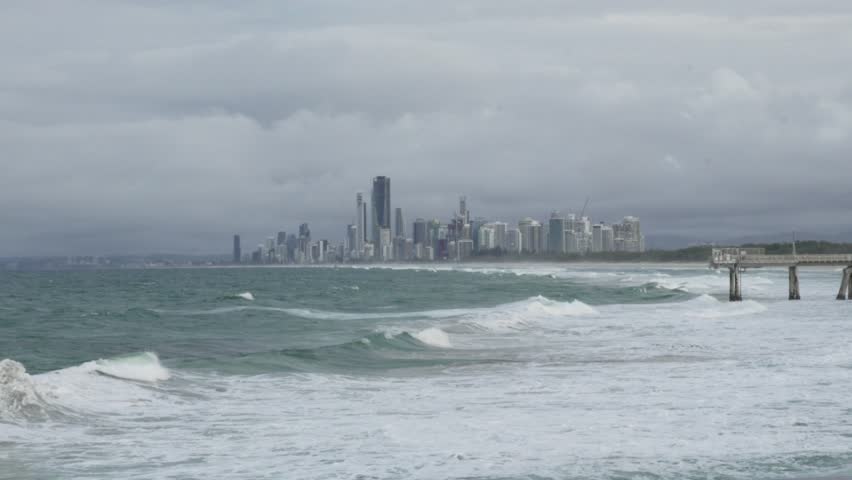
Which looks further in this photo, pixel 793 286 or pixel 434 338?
pixel 793 286

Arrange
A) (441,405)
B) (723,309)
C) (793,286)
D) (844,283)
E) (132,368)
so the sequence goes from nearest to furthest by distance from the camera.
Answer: (441,405) < (132,368) < (723,309) < (844,283) < (793,286)

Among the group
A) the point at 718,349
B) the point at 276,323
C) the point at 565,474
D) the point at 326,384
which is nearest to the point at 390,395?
the point at 326,384

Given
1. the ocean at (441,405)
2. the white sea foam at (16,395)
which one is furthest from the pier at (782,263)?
the white sea foam at (16,395)

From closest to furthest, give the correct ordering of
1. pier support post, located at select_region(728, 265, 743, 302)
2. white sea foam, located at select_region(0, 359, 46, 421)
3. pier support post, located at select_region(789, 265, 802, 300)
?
1. white sea foam, located at select_region(0, 359, 46, 421)
2. pier support post, located at select_region(728, 265, 743, 302)
3. pier support post, located at select_region(789, 265, 802, 300)

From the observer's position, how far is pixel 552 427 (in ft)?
62.7

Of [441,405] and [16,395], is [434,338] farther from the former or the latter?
[16,395]

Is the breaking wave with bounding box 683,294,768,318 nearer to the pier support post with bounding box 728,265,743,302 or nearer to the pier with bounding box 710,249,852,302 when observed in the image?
the pier support post with bounding box 728,265,743,302

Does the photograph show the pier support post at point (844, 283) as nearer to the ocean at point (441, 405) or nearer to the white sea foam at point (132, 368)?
the ocean at point (441, 405)

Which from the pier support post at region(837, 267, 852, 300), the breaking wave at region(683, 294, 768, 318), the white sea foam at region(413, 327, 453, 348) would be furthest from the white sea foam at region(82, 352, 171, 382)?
the pier support post at region(837, 267, 852, 300)

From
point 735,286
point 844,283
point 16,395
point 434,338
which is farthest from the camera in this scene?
point 735,286

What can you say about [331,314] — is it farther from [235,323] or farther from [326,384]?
[326,384]

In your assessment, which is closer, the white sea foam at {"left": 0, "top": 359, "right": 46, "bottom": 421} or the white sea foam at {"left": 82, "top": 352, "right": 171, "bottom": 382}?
the white sea foam at {"left": 0, "top": 359, "right": 46, "bottom": 421}

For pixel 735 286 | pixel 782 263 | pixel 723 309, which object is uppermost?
pixel 782 263

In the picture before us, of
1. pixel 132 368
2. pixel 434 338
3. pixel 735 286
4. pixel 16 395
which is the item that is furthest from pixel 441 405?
pixel 735 286
